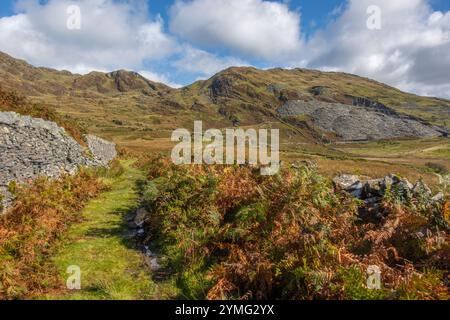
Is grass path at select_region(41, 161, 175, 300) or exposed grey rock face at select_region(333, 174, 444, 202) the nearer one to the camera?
grass path at select_region(41, 161, 175, 300)

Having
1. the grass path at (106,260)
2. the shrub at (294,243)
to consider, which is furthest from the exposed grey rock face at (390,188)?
the grass path at (106,260)

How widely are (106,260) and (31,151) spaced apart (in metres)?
9.02

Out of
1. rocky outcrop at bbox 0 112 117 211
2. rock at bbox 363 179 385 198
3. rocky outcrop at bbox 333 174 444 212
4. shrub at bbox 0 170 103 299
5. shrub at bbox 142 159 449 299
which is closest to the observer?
shrub at bbox 142 159 449 299

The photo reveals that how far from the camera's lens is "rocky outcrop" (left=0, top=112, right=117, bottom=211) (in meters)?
14.8

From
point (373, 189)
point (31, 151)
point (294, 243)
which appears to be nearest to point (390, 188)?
point (373, 189)

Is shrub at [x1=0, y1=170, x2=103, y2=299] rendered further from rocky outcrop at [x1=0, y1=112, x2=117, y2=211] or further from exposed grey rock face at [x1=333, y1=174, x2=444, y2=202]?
exposed grey rock face at [x1=333, y1=174, x2=444, y2=202]

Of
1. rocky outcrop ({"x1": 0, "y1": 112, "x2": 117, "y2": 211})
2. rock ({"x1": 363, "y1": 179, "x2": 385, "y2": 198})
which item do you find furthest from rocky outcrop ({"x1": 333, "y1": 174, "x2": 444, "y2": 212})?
rocky outcrop ({"x1": 0, "y1": 112, "x2": 117, "y2": 211})

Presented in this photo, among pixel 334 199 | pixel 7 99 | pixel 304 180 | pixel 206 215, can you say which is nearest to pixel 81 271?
A: pixel 206 215

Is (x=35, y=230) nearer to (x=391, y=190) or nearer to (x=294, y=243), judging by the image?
(x=294, y=243)

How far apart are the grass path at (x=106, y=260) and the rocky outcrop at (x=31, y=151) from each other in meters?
3.02

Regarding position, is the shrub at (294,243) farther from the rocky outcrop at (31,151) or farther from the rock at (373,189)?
the rocky outcrop at (31,151)

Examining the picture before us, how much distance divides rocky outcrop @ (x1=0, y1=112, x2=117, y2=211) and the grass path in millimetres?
3021

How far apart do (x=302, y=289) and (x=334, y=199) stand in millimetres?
4401

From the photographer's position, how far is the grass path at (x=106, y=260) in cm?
819
